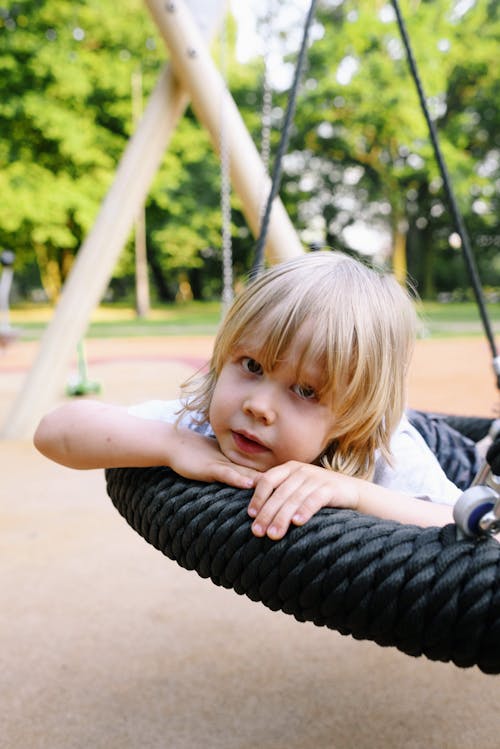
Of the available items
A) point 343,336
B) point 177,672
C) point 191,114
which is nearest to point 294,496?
point 343,336

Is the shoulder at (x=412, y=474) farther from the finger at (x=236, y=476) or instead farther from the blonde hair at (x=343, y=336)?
the finger at (x=236, y=476)

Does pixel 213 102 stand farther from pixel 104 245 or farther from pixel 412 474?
pixel 412 474

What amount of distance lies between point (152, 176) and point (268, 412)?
99.1 inches

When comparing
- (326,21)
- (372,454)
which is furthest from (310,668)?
(326,21)

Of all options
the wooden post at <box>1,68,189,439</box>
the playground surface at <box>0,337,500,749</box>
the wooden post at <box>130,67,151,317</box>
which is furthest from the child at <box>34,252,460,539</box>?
the wooden post at <box>130,67,151,317</box>

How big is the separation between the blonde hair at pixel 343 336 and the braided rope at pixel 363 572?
0.22 meters

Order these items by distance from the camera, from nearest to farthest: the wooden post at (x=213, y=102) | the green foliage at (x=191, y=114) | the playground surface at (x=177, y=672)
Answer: the playground surface at (x=177, y=672)
the wooden post at (x=213, y=102)
the green foliage at (x=191, y=114)

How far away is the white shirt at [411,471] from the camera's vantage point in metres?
1.12

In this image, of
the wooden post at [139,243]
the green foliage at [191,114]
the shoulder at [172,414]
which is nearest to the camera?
the shoulder at [172,414]

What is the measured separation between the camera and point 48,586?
2.00m

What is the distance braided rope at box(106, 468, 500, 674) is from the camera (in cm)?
69

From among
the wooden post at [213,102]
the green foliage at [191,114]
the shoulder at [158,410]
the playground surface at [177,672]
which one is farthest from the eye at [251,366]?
the green foliage at [191,114]

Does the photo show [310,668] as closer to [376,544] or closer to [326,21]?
[376,544]

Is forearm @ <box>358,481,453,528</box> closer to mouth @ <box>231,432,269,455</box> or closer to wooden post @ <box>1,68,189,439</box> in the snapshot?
mouth @ <box>231,432,269,455</box>
